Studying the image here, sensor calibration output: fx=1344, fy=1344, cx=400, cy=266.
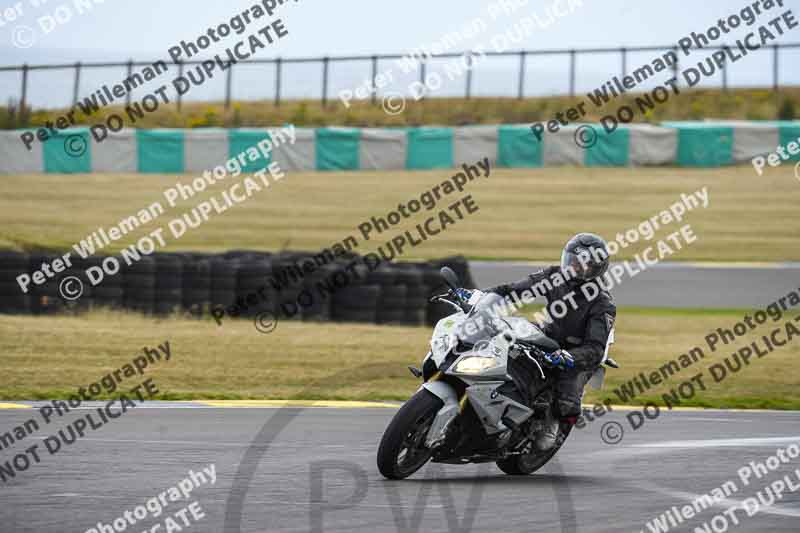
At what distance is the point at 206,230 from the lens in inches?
1265

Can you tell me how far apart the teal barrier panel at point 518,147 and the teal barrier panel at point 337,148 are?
3933 millimetres

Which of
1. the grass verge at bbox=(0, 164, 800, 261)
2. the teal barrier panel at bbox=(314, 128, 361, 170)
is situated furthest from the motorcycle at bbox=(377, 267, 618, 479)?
the teal barrier panel at bbox=(314, 128, 361, 170)

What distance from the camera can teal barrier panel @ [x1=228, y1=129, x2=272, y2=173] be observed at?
3544cm

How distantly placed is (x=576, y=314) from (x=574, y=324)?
0.24ft

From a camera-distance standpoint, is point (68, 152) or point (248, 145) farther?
point (248, 145)

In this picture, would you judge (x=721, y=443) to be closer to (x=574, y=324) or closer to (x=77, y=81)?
(x=574, y=324)

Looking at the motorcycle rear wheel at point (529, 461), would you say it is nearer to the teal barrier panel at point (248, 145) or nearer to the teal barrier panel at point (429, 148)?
the teal barrier panel at point (248, 145)

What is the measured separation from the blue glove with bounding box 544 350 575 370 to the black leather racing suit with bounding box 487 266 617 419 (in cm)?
18

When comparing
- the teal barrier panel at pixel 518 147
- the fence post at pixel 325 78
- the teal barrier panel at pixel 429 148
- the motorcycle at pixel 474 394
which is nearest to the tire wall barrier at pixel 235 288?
the motorcycle at pixel 474 394

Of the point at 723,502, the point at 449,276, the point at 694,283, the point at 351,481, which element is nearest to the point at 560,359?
the point at 449,276

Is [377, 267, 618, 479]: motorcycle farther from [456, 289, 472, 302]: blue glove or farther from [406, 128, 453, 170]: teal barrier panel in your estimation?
[406, 128, 453, 170]: teal barrier panel

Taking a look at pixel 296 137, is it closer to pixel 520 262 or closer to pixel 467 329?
pixel 520 262

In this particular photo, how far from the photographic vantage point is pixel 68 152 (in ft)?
→ 116

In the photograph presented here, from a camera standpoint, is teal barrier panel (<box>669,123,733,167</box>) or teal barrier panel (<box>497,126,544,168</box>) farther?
teal barrier panel (<box>669,123,733,167</box>)
